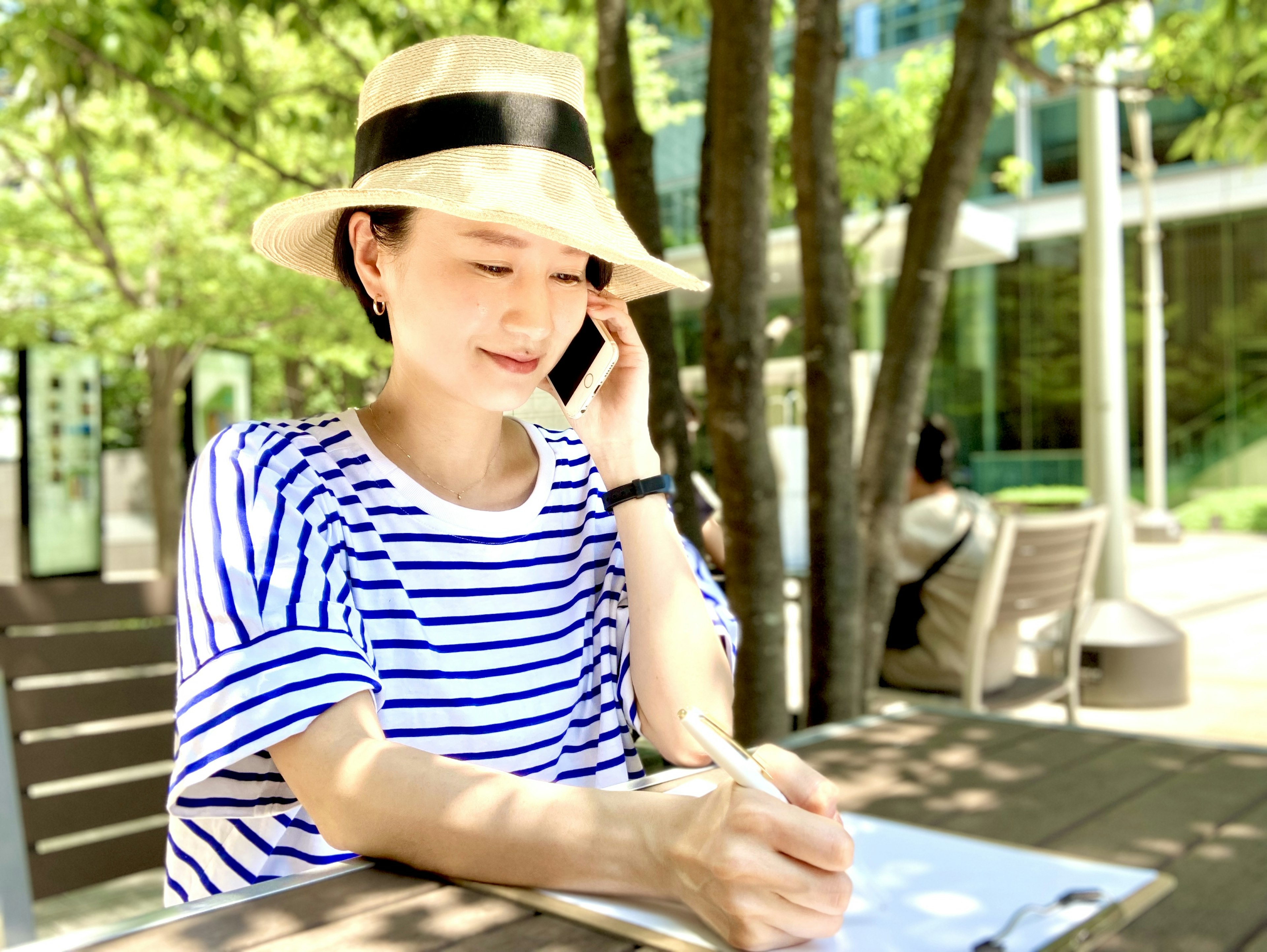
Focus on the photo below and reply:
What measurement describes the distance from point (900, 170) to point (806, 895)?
8.70m

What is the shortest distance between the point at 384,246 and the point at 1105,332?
595 cm

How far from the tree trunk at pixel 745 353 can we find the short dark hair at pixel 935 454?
2.16 m

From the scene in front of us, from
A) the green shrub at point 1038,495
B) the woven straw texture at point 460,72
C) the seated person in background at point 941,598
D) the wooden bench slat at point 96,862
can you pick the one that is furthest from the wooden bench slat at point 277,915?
the green shrub at point 1038,495

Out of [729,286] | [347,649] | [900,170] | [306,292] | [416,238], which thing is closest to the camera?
[347,649]

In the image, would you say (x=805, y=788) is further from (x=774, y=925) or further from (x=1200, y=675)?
(x=1200, y=675)

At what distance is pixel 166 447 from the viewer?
41.2ft

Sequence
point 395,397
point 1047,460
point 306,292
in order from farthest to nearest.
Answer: point 1047,460 < point 306,292 < point 395,397

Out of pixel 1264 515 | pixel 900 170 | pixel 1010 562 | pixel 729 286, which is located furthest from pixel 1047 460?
pixel 729 286

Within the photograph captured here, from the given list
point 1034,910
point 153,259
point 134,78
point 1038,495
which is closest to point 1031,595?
point 1034,910

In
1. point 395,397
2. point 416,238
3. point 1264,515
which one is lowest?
point 1264,515

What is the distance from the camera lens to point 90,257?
40.8 ft

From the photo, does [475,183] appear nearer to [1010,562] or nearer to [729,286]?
[729,286]

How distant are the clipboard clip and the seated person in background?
3461mm

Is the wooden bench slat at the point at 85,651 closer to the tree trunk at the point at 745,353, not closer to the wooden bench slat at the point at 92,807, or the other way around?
the wooden bench slat at the point at 92,807
